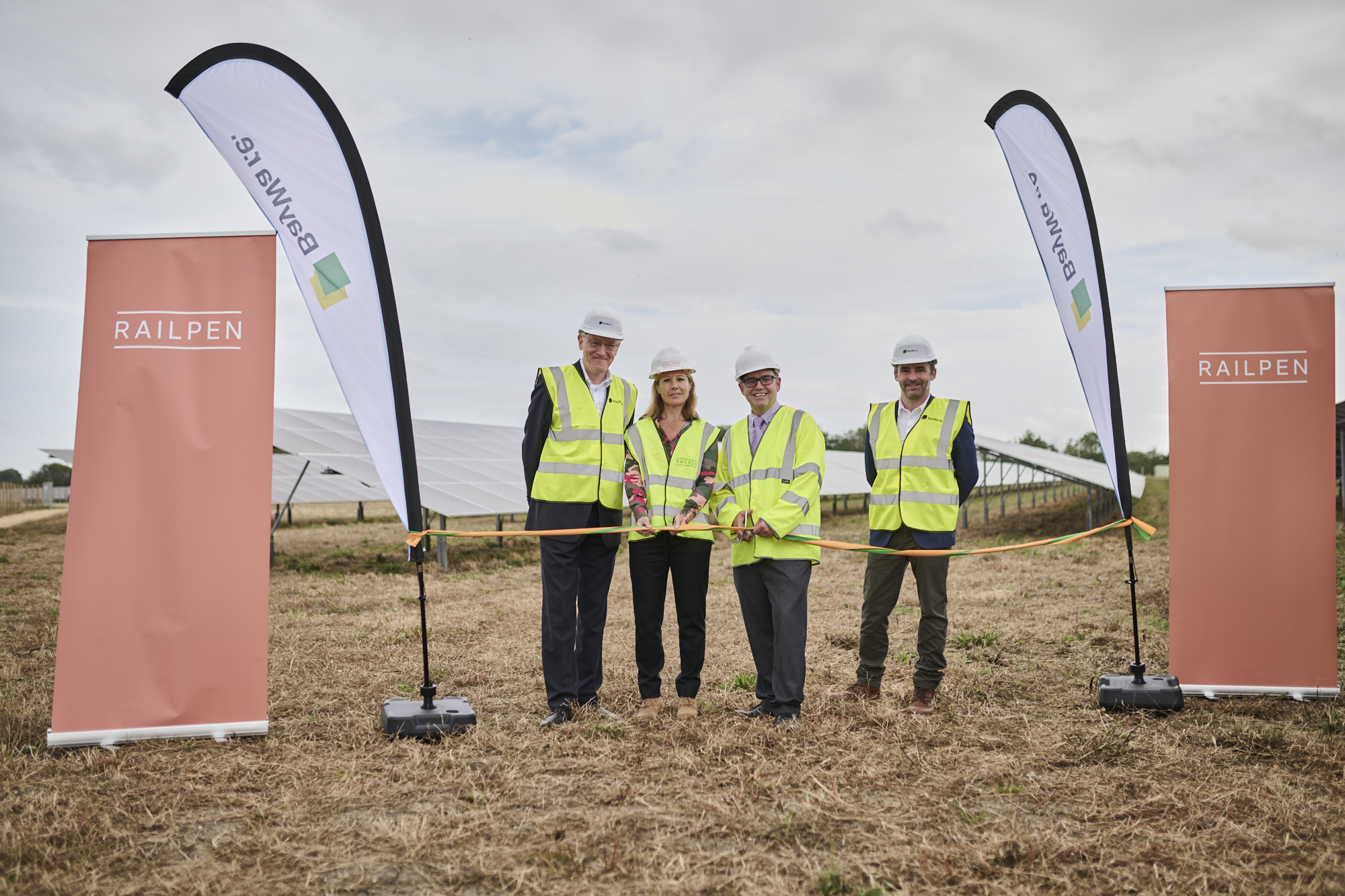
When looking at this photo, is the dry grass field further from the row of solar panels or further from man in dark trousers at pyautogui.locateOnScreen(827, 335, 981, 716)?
the row of solar panels

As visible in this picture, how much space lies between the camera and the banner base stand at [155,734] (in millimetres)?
4168

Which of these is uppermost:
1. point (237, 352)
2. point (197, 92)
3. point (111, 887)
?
point (197, 92)

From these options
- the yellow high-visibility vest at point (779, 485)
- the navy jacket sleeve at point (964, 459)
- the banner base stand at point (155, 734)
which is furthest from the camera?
the navy jacket sleeve at point (964, 459)

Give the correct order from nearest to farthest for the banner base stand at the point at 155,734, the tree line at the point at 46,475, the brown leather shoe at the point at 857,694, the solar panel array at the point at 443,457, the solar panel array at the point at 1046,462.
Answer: the banner base stand at the point at 155,734
the brown leather shoe at the point at 857,694
the solar panel array at the point at 443,457
the solar panel array at the point at 1046,462
the tree line at the point at 46,475

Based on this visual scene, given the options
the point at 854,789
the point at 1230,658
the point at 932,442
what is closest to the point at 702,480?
the point at 932,442

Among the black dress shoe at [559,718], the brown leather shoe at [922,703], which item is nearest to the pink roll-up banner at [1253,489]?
the brown leather shoe at [922,703]

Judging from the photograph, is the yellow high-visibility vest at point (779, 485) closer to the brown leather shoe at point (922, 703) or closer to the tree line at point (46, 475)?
the brown leather shoe at point (922, 703)

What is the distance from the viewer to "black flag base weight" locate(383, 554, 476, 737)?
433cm

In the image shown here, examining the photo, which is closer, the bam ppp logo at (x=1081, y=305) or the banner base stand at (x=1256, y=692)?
the bam ppp logo at (x=1081, y=305)

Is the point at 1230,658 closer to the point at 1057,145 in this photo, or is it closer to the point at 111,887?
the point at 1057,145

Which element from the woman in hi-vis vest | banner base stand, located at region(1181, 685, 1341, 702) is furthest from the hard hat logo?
banner base stand, located at region(1181, 685, 1341, 702)

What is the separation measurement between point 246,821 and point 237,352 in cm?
218

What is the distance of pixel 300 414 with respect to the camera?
58.0ft

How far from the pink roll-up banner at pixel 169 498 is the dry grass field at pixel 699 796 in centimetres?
14
